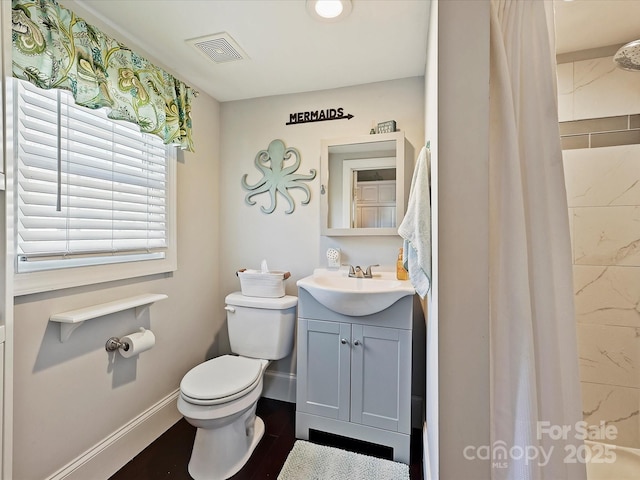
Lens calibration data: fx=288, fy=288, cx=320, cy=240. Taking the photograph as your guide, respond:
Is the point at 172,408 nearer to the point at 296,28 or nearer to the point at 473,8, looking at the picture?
the point at 296,28

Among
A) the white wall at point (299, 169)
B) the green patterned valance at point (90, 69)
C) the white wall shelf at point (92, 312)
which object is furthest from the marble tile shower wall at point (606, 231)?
the white wall shelf at point (92, 312)

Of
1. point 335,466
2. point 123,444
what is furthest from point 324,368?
point 123,444

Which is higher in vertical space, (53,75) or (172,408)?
(53,75)

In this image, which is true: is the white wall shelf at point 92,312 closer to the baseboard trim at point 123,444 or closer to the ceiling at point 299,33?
the baseboard trim at point 123,444

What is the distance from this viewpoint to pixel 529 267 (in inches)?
34.0

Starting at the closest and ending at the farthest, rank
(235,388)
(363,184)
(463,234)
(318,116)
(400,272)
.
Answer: (463,234) < (235,388) < (400,272) < (363,184) < (318,116)

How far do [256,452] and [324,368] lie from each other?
572mm

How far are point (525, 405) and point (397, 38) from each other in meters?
1.68

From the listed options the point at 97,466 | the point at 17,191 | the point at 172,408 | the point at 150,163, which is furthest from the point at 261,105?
the point at 97,466

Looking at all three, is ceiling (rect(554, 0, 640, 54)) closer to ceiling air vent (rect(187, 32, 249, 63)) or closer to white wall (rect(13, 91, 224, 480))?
ceiling air vent (rect(187, 32, 249, 63))

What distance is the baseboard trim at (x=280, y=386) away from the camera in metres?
2.07

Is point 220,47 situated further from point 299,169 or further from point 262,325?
point 262,325

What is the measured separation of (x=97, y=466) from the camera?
136 cm

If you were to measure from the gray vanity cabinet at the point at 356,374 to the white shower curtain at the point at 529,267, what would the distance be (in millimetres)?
675
